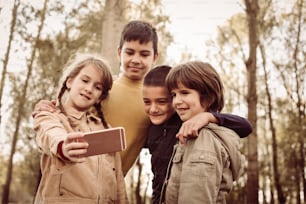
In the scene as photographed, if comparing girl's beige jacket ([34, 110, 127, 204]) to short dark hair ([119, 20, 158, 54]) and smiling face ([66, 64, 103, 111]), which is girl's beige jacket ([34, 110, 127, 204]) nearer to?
smiling face ([66, 64, 103, 111])

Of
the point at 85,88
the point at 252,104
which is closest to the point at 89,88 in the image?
the point at 85,88

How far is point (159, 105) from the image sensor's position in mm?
2227

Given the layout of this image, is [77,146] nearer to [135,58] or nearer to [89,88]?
[89,88]

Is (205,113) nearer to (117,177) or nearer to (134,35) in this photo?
(117,177)

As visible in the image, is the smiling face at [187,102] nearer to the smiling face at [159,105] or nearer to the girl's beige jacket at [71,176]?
the smiling face at [159,105]

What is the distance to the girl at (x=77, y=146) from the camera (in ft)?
5.44

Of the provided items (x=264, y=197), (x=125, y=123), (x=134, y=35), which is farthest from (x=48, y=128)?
(x=264, y=197)

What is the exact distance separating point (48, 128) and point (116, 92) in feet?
2.28

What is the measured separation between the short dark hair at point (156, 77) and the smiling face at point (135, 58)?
12 centimetres

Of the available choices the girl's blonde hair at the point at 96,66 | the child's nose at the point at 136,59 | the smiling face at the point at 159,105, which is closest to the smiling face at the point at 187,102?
the smiling face at the point at 159,105

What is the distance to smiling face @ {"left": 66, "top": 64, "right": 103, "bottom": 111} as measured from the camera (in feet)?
6.68

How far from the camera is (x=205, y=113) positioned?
1.90 m

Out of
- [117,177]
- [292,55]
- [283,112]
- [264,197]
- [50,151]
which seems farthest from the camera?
[264,197]

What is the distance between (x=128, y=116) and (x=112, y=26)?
9.38 feet
